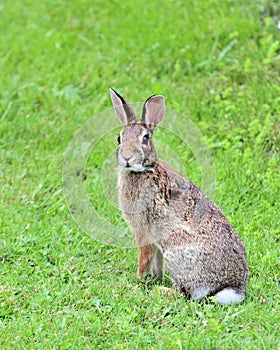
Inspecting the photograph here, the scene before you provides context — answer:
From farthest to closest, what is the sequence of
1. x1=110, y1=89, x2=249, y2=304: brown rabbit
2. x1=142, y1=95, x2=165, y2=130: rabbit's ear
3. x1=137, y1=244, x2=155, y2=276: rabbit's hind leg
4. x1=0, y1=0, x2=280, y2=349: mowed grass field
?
x1=137, y1=244, x2=155, y2=276: rabbit's hind leg
x1=142, y1=95, x2=165, y2=130: rabbit's ear
x1=110, y1=89, x2=249, y2=304: brown rabbit
x1=0, y1=0, x2=280, y2=349: mowed grass field

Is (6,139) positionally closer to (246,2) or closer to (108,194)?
(108,194)

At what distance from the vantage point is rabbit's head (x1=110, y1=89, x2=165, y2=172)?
16.1 feet

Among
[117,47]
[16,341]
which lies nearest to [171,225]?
[16,341]

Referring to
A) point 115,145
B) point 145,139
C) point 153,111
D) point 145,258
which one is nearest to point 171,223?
point 145,258

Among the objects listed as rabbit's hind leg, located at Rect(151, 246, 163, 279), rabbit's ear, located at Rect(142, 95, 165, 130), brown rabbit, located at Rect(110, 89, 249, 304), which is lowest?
rabbit's hind leg, located at Rect(151, 246, 163, 279)

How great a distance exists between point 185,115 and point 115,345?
3354 millimetres

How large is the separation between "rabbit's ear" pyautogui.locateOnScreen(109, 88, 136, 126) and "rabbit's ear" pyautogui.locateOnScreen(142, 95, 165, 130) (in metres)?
0.09

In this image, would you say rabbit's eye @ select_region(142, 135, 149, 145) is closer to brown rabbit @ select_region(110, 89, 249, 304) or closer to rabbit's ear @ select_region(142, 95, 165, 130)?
brown rabbit @ select_region(110, 89, 249, 304)

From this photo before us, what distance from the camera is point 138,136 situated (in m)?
4.94

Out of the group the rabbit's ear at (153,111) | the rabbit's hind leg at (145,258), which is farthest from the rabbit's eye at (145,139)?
the rabbit's hind leg at (145,258)

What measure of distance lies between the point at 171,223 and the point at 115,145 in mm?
2273

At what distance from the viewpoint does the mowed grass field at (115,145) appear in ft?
15.4

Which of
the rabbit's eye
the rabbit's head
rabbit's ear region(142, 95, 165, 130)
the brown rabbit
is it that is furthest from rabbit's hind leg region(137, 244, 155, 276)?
rabbit's ear region(142, 95, 165, 130)

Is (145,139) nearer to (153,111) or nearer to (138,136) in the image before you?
(138,136)
